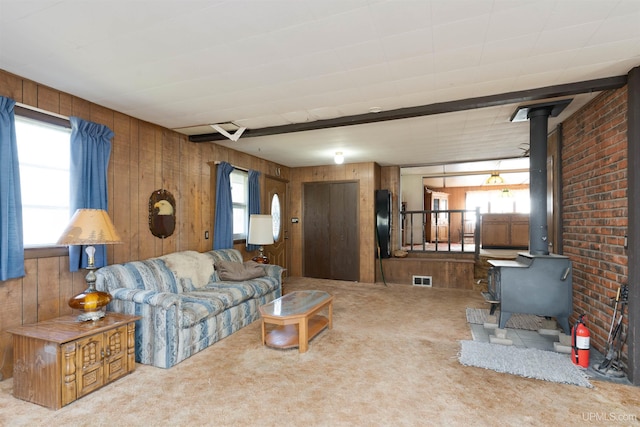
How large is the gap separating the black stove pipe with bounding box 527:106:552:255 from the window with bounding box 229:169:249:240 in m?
4.03

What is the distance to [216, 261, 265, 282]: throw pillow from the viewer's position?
405cm

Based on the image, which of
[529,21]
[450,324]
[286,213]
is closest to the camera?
[529,21]

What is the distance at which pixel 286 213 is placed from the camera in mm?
6781

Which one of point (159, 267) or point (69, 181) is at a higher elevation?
point (69, 181)

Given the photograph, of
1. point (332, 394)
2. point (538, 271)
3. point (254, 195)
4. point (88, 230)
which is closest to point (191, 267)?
point (88, 230)

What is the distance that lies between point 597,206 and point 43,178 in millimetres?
4931

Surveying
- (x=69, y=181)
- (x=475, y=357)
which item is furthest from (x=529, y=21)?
(x=69, y=181)

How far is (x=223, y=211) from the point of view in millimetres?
4652

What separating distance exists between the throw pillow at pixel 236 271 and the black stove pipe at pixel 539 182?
3.18 m

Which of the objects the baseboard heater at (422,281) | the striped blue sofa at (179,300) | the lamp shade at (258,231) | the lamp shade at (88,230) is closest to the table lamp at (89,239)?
the lamp shade at (88,230)

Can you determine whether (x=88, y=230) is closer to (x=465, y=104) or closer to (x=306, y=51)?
(x=306, y=51)

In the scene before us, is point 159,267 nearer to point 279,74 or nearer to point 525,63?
point 279,74

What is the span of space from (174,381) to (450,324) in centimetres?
295

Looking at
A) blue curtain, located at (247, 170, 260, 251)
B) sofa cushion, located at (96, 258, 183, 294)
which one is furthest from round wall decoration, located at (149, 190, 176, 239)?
blue curtain, located at (247, 170, 260, 251)
